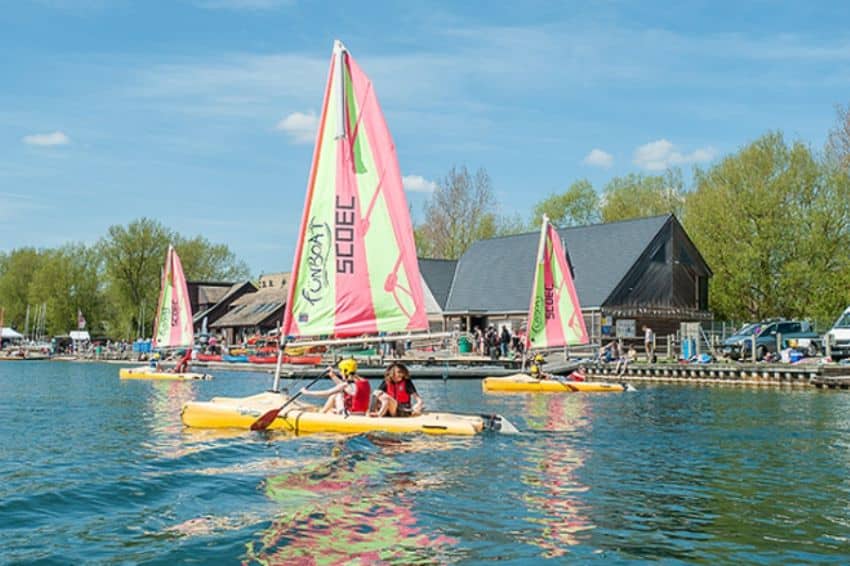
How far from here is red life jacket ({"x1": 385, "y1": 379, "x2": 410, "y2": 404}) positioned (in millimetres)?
18359

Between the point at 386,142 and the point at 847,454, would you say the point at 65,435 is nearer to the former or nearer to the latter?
the point at 386,142

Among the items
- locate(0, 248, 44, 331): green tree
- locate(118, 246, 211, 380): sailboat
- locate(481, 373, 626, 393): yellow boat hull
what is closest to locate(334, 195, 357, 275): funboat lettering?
locate(481, 373, 626, 393): yellow boat hull

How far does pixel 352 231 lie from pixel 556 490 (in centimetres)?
737

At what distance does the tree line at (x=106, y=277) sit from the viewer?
90.7 meters

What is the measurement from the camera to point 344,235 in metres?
18.4

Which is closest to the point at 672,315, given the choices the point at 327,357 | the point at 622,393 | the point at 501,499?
the point at 327,357

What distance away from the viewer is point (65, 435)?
20.4 m

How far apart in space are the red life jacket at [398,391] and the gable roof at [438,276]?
1858 inches

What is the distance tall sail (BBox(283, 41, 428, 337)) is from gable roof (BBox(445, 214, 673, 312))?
38.6 metres

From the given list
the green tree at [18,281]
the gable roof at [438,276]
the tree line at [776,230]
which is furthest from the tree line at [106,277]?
the tree line at [776,230]

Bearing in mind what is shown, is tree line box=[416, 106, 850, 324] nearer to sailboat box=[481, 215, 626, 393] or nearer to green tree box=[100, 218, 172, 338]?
sailboat box=[481, 215, 626, 393]

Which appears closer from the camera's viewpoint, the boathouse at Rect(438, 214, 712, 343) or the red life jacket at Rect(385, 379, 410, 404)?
the red life jacket at Rect(385, 379, 410, 404)

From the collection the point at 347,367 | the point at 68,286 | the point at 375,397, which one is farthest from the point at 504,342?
the point at 68,286

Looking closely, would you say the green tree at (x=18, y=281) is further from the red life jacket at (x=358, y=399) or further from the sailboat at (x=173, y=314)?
the red life jacket at (x=358, y=399)
